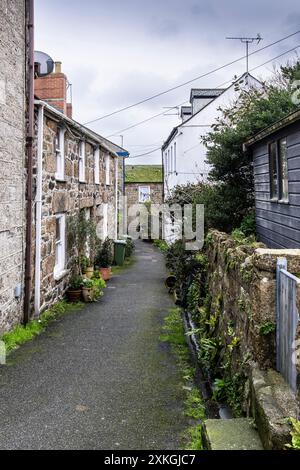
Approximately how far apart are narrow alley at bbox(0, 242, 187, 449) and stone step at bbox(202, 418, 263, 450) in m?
1.02

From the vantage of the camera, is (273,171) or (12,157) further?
(273,171)

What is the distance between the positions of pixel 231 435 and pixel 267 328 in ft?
3.40

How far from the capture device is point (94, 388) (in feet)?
20.6

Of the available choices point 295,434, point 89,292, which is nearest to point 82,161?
point 89,292

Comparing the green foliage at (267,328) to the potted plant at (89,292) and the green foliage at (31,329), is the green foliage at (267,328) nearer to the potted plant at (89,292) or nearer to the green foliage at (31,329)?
the green foliage at (31,329)

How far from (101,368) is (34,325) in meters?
2.78

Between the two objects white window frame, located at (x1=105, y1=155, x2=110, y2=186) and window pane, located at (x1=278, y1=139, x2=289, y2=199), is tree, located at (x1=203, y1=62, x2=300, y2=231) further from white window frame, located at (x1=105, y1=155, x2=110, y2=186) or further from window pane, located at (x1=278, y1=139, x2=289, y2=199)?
white window frame, located at (x1=105, y1=155, x2=110, y2=186)

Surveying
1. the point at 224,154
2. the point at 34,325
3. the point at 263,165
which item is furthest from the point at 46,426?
the point at 224,154

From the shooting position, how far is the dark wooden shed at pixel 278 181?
26.5 feet

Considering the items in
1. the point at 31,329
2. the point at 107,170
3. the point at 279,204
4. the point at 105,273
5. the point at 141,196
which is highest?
the point at 141,196

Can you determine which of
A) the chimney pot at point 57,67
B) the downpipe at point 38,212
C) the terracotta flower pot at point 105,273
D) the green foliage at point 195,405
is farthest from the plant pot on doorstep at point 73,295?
the chimney pot at point 57,67

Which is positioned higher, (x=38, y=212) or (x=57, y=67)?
(x=57, y=67)

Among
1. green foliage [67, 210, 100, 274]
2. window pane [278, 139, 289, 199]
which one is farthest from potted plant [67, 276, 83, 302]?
window pane [278, 139, 289, 199]

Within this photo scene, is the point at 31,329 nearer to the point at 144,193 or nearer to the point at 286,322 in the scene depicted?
the point at 286,322
